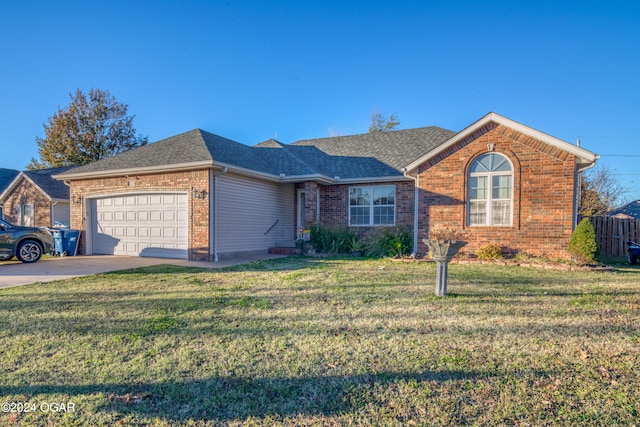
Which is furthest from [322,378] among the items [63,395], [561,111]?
[561,111]

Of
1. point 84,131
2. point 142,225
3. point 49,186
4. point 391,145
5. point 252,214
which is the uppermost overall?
point 84,131

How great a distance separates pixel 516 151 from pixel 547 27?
490cm

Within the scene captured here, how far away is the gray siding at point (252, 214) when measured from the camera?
1160cm

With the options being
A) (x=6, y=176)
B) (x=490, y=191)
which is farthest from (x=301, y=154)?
(x=6, y=176)

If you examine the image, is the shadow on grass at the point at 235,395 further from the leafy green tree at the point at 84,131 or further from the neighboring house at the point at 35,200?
the leafy green tree at the point at 84,131

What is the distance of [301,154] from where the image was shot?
16984 mm

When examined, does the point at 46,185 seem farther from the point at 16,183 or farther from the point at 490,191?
the point at 490,191

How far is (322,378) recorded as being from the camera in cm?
300

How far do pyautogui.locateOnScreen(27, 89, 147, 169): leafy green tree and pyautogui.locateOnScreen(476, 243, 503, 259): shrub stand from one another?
29338mm

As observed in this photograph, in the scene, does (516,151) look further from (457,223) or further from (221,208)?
(221,208)

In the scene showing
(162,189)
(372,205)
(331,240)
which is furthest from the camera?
(372,205)

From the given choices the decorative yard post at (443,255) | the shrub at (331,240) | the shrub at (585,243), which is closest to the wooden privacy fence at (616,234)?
the shrub at (585,243)

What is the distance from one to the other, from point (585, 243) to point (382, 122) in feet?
92.0

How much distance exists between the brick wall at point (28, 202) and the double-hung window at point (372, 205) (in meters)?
16.8
